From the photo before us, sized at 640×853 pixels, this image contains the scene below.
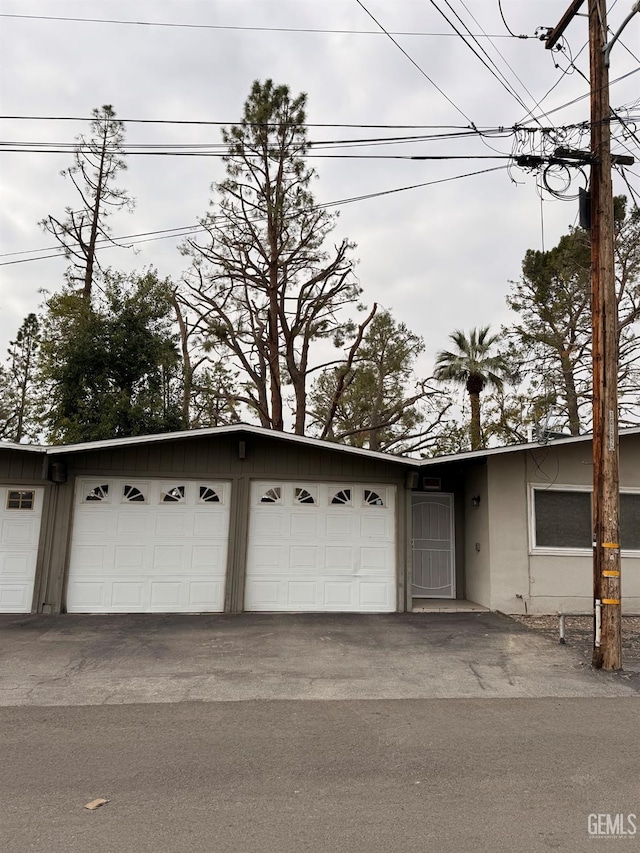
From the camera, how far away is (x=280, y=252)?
20.2 meters

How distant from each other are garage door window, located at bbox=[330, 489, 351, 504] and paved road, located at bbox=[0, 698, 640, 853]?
506 centimetres

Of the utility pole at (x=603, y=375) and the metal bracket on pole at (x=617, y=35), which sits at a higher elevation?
the metal bracket on pole at (x=617, y=35)

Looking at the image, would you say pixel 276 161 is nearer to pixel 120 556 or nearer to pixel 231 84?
pixel 231 84

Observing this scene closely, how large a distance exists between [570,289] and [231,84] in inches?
587

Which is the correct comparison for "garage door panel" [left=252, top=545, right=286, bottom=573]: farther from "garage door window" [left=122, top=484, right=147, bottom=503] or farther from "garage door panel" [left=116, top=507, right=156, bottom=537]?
"garage door window" [left=122, top=484, right=147, bottom=503]

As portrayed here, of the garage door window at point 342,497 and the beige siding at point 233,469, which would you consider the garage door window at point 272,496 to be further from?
the garage door window at point 342,497

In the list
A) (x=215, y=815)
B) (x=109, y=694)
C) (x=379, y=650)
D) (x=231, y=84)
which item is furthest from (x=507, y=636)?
(x=231, y=84)

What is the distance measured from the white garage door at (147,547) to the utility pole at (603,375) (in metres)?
6.02

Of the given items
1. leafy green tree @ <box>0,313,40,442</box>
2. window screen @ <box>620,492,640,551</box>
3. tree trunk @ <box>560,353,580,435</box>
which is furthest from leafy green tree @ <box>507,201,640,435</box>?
leafy green tree @ <box>0,313,40,442</box>

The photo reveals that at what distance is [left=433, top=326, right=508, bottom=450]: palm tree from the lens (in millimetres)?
23522

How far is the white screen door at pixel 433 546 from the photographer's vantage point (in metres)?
11.9

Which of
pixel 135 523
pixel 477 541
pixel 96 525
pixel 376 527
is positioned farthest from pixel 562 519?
pixel 96 525

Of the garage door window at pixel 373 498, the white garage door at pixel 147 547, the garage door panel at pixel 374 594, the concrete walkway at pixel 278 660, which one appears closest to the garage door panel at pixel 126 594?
the white garage door at pixel 147 547

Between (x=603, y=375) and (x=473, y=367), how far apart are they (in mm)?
17375
